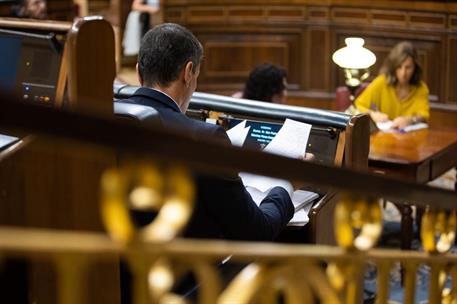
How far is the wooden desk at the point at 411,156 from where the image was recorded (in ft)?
16.2

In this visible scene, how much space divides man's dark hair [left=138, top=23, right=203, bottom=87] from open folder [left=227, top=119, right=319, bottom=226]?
40cm

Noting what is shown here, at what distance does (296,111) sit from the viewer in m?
3.41

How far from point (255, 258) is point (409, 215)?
3.89 meters

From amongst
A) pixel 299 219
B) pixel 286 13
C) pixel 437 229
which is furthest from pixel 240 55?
pixel 437 229

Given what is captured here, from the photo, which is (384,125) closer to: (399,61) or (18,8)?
(399,61)

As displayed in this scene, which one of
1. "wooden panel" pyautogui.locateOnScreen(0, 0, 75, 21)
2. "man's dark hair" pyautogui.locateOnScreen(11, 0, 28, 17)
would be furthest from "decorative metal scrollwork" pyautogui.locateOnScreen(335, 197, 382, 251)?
"wooden panel" pyautogui.locateOnScreen(0, 0, 75, 21)

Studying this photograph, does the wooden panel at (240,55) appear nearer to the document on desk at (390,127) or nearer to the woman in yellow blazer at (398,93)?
the woman in yellow blazer at (398,93)

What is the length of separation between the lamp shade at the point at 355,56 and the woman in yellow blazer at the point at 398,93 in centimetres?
47

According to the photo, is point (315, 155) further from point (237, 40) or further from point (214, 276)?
point (237, 40)

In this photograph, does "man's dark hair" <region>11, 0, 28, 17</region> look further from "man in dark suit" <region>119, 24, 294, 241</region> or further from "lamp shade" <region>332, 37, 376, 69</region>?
"man in dark suit" <region>119, 24, 294, 241</region>

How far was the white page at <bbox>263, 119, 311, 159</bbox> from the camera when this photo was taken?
10.3 ft

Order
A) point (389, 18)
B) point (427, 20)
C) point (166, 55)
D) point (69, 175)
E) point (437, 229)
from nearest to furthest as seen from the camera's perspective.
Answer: point (437, 229), point (69, 175), point (166, 55), point (427, 20), point (389, 18)

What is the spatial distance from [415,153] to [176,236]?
391 centimetres

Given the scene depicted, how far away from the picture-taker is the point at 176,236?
1356 mm
